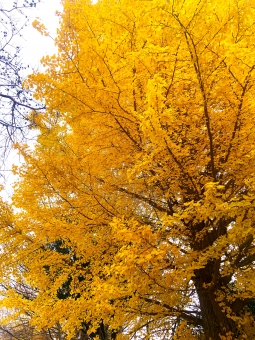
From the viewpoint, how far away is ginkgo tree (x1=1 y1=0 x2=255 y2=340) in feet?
8.77

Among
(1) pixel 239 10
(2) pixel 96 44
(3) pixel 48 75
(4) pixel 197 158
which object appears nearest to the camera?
(1) pixel 239 10

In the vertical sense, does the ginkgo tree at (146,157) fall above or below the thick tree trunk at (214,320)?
above

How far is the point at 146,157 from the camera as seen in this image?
9.29 ft

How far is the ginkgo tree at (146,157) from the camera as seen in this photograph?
2672 millimetres

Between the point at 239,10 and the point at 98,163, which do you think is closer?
the point at 239,10

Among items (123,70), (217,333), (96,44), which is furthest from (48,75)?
(217,333)

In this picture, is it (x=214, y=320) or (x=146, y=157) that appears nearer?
(x=146, y=157)

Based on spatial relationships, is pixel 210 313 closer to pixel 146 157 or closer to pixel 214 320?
pixel 214 320

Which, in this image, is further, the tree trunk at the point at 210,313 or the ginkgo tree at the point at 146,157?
the tree trunk at the point at 210,313

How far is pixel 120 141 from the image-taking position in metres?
3.62

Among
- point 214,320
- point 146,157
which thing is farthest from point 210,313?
point 146,157

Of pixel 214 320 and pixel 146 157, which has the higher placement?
pixel 146 157

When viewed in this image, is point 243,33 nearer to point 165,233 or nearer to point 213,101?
point 213,101

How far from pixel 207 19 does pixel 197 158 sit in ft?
4.39
